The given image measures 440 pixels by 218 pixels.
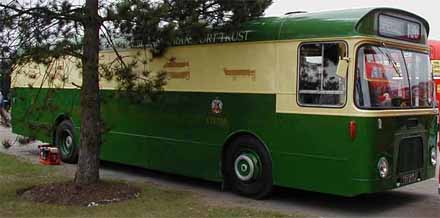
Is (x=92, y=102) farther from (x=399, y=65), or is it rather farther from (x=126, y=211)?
(x=399, y=65)

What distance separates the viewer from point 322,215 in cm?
801

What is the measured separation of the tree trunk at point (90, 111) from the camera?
8.62 meters

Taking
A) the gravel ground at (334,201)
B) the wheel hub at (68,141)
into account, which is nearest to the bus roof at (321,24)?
the gravel ground at (334,201)

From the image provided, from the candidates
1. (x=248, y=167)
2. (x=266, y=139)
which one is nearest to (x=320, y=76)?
(x=266, y=139)

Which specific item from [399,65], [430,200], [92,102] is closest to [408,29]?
[399,65]

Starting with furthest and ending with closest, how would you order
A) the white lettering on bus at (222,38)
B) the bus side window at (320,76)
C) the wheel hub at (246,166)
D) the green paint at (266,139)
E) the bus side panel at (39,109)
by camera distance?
the bus side panel at (39,109) < the white lettering on bus at (222,38) < the wheel hub at (246,166) < the bus side window at (320,76) < the green paint at (266,139)

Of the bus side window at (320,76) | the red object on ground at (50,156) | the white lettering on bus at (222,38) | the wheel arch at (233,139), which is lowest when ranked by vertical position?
the red object on ground at (50,156)

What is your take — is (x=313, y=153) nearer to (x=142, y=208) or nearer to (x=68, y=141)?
(x=142, y=208)

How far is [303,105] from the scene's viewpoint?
8.12 meters

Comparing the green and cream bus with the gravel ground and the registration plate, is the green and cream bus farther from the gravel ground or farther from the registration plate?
the gravel ground

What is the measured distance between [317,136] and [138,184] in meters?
3.44

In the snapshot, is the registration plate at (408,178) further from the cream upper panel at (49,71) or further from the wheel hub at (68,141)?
the wheel hub at (68,141)

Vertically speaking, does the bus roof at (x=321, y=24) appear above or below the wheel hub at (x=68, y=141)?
above

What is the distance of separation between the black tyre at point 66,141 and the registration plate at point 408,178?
22.7ft
